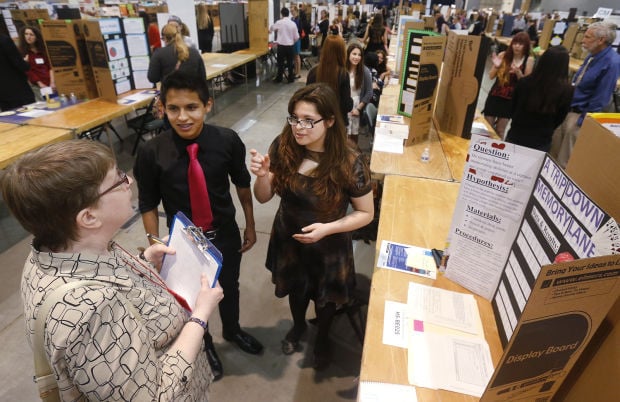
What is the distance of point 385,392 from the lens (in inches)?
42.2

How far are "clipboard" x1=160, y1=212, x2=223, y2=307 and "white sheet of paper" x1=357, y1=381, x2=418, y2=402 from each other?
56cm

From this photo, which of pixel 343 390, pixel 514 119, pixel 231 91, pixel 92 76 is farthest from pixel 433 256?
pixel 231 91

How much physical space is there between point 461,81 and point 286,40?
626cm

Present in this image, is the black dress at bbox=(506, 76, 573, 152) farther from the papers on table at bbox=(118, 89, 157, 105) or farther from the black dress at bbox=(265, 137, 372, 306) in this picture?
the papers on table at bbox=(118, 89, 157, 105)

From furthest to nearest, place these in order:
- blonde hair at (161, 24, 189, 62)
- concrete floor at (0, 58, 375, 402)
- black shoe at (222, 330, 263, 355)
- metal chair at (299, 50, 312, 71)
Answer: metal chair at (299, 50, 312, 71)
blonde hair at (161, 24, 189, 62)
black shoe at (222, 330, 263, 355)
concrete floor at (0, 58, 375, 402)

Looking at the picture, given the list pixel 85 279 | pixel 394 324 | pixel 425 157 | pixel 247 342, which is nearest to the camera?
pixel 85 279

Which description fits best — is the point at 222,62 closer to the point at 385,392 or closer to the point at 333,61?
the point at 333,61

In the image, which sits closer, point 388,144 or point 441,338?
point 441,338

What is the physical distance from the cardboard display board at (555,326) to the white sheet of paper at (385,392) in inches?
8.5

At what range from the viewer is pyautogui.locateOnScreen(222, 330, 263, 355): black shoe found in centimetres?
223

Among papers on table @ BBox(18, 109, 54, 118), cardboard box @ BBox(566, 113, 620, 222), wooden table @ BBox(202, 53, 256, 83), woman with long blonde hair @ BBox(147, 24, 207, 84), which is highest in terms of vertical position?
cardboard box @ BBox(566, 113, 620, 222)

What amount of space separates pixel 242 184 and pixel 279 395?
1196 millimetres

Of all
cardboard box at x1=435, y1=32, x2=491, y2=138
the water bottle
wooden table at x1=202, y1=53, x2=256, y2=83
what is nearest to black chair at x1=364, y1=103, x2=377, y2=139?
cardboard box at x1=435, y1=32, x2=491, y2=138

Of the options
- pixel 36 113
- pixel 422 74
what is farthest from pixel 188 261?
pixel 36 113
